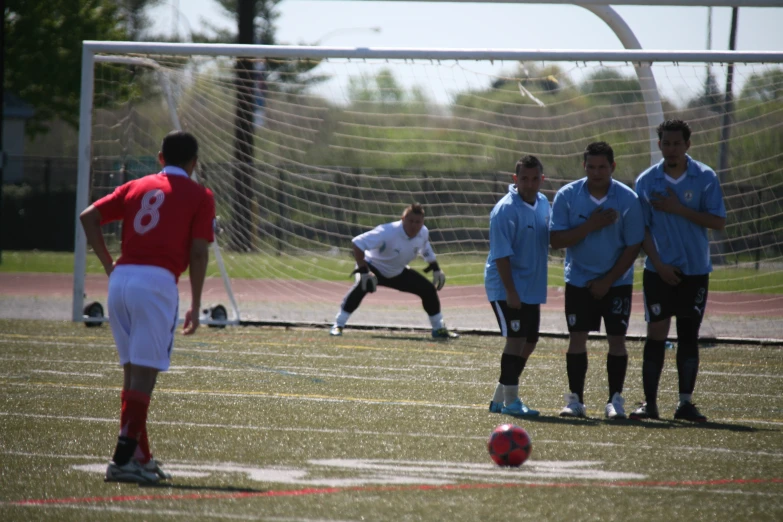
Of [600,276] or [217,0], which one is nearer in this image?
[600,276]

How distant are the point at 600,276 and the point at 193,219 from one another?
3129 mm

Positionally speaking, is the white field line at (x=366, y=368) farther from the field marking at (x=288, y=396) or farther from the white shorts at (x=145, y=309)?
the white shorts at (x=145, y=309)

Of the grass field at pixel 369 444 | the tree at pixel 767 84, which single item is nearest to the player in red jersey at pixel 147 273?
the grass field at pixel 369 444

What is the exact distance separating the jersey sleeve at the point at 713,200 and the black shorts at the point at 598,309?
0.78 metres

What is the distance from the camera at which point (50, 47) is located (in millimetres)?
32125

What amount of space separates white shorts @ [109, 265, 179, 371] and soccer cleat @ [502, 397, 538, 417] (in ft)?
9.39

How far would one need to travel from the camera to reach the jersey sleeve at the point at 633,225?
7133mm

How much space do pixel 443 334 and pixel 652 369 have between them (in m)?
6.10

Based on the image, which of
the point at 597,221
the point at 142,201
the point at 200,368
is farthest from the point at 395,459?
the point at 200,368

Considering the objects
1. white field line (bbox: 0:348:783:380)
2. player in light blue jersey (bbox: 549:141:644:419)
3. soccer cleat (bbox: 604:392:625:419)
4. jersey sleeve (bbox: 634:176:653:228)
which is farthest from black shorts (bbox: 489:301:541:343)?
white field line (bbox: 0:348:783:380)

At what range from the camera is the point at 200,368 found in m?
9.79

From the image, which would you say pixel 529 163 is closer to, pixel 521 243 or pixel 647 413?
pixel 521 243

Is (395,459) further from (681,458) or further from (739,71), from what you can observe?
(739,71)

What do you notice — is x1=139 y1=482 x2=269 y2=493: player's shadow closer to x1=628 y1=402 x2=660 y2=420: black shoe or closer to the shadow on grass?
the shadow on grass
